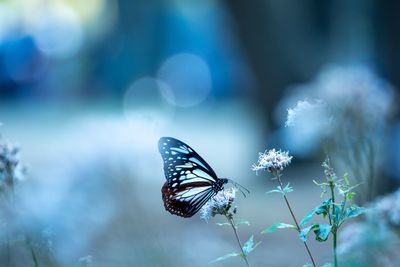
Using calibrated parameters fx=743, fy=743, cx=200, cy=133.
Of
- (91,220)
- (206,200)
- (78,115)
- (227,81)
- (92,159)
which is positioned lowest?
(206,200)

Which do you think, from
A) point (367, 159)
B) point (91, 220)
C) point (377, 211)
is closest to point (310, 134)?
point (377, 211)

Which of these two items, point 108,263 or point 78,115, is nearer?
point 108,263

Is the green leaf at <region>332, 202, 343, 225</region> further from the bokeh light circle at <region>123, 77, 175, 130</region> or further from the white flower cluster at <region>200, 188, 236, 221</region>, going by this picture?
the bokeh light circle at <region>123, 77, 175, 130</region>

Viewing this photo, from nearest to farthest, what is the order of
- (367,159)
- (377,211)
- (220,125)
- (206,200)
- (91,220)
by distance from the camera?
(377,211) → (206,200) → (367,159) → (91,220) → (220,125)

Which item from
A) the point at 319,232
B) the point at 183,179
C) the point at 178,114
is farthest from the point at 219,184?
the point at 178,114

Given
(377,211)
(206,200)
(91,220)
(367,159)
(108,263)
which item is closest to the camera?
(377,211)

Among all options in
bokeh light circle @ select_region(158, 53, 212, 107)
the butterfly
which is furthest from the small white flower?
bokeh light circle @ select_region(158, 53, 212, 107)

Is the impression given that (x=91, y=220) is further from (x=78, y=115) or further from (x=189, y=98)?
(x=189, y=98)

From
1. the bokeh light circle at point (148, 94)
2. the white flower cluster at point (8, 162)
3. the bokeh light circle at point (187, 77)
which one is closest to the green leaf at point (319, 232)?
the white flower cluster at point (8, 162)
